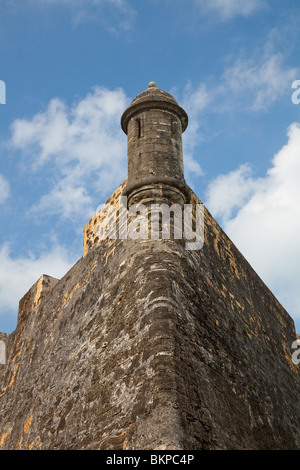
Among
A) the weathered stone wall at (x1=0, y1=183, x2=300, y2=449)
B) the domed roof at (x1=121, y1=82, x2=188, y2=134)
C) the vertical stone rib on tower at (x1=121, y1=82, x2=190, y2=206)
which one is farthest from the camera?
the domed roof at (x1=121, y1=82, x2=188, y2=134)

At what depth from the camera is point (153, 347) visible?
638 centimetres

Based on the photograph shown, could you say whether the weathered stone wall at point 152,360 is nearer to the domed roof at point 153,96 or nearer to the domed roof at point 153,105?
the domed roof at point 153,105

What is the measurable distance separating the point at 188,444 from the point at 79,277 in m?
5.09

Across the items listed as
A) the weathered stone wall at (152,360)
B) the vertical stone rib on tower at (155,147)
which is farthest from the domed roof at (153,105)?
the weathered stone wall at (152,360)

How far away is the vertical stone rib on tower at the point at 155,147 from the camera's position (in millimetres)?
8461

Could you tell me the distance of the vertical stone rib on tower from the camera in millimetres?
8461

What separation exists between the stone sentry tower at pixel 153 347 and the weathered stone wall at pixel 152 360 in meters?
0.02

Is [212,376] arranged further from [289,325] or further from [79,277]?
[289,325]

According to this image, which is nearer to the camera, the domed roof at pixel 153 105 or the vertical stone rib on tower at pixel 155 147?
the vertical stone rib on tower at pixel 155 147

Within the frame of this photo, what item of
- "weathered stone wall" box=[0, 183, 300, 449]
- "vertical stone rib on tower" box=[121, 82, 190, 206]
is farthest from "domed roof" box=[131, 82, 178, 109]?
"weathered stone wall" box=[0, 183, 300, 449]

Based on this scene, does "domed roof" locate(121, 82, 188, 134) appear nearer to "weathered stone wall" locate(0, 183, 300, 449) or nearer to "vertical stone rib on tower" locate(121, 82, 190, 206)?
"vertical stone rib on tower" locate(121, 82, 190, 206)

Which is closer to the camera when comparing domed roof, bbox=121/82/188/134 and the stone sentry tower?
the stone sentry tower

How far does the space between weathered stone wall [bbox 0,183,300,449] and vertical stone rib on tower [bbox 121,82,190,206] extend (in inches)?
33.1
